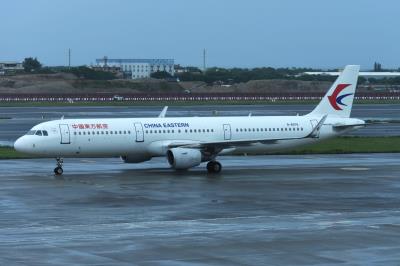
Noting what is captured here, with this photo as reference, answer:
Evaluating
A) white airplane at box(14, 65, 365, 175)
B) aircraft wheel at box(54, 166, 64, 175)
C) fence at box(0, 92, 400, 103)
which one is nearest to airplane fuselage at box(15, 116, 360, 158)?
white airplane at box(14, 65, 365, 175)

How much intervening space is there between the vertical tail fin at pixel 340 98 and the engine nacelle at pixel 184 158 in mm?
8928

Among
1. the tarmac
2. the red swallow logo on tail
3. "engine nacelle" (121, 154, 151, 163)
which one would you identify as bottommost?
the tarmac

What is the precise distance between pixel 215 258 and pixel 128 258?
2.09 metres

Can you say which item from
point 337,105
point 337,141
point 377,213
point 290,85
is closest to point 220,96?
point 290,85

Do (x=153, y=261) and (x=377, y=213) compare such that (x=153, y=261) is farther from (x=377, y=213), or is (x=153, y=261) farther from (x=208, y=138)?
(x=208, y=138)

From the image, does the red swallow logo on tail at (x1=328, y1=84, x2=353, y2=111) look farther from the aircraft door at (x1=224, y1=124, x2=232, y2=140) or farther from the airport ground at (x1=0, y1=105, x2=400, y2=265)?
the aircraft door at (x1=224, y1=124, x2=232, y2=140)

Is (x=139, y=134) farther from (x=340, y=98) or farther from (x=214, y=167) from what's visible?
(x=340, y=98)

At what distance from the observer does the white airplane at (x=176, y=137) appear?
44.2 m

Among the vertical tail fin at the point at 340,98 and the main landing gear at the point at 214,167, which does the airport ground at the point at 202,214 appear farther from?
the vertical tail fin at the point at 340,98

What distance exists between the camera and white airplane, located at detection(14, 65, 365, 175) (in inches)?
1740

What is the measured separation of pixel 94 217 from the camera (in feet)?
97.2

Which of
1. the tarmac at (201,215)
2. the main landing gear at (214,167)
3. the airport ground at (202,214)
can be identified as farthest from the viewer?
the main landing gear at (214,167)

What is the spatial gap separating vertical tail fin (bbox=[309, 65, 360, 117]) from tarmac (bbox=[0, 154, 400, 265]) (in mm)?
3089

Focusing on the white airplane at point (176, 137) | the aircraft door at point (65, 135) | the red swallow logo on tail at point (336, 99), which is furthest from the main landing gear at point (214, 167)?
the red swallow logo on tail at point (336, 99)
